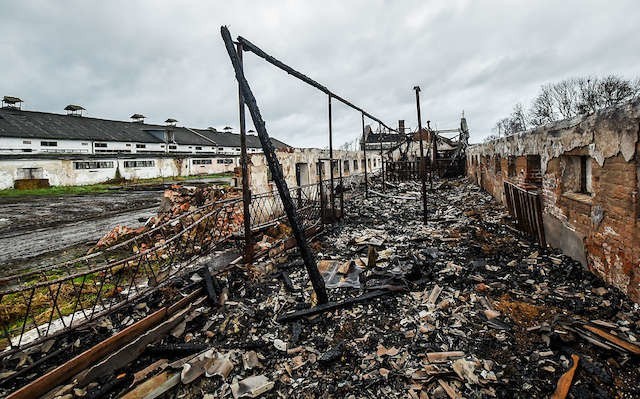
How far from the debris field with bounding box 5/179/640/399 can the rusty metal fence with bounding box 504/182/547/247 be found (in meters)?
0.55

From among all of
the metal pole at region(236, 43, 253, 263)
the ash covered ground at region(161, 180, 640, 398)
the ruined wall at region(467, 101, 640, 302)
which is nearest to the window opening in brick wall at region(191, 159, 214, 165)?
the ash covered ground at region(161, 180, 640, 398)

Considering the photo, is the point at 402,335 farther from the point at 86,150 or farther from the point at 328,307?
the point at 86,150

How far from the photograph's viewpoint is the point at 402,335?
3633mm

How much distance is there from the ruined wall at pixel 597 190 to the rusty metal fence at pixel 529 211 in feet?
0.45

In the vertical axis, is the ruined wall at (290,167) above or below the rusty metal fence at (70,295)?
above

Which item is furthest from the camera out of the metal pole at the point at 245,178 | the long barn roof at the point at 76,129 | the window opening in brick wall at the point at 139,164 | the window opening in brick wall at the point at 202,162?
→ the window opening in brick wall at the point at 202,162

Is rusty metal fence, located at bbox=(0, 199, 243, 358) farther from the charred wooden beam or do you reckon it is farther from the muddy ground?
the charred wooden beam

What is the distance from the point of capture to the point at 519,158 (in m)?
7.80

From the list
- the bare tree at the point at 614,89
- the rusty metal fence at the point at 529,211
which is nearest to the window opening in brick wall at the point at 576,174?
the rusty metal fence at the point at 529,211

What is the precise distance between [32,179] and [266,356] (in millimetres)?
32044

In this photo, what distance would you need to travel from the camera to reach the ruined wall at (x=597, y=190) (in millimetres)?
3436

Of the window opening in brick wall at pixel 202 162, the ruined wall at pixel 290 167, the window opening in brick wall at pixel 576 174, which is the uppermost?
the window opening in brick wall at pixel 202 162

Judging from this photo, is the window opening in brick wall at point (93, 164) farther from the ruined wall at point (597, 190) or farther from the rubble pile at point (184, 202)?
the ruined wall at point (597, 190)

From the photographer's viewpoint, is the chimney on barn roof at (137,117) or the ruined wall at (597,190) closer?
the ruined wall at (597,190)
